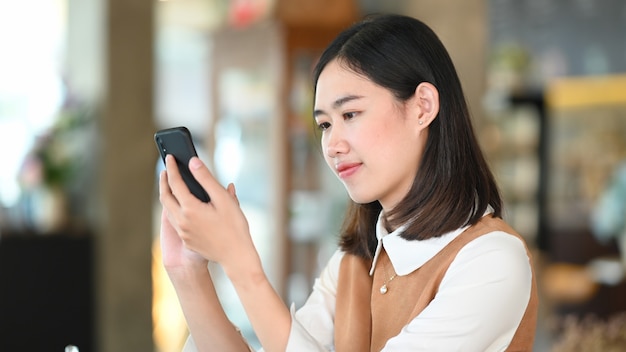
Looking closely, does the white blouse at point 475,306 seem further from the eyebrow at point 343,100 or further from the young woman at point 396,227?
the eyebrow at point 343,100

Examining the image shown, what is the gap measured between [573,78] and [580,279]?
2.06 meters

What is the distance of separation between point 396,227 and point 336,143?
0.69ft

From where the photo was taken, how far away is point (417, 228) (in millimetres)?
1478

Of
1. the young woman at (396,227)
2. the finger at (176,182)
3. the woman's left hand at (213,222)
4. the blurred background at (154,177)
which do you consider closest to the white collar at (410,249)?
the young woman at (396,227)

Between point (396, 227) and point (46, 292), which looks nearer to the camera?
point (396, 227)

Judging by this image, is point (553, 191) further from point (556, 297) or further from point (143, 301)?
point (143, 301)

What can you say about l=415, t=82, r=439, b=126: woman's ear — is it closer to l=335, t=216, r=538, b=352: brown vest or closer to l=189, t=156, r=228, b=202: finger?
l=335, t=216, r=538, b=352: brown vest

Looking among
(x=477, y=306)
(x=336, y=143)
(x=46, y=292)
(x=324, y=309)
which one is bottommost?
(x=46, y=292)

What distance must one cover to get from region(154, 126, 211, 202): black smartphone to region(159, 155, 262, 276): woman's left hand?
0.04 feet

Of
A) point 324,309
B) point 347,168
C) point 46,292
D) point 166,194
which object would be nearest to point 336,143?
point 347,168

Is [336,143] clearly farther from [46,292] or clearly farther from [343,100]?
[46,292]

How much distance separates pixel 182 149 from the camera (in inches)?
53.9

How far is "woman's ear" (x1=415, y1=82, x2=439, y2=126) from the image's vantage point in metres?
1.46

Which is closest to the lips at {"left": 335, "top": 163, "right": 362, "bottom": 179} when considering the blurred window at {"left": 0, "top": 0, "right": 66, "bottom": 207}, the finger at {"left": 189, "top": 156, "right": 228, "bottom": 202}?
the finger at {"left": 189, "top": 156, "right": 228, "bottom": 202}
